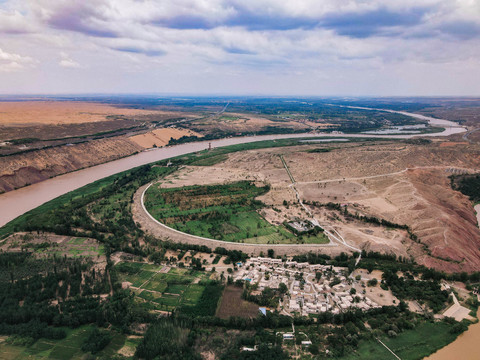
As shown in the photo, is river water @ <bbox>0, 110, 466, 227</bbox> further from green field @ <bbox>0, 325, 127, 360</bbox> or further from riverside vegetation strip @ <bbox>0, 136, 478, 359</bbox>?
green field @ <bbox>0, 325, 127, 360</bbox>

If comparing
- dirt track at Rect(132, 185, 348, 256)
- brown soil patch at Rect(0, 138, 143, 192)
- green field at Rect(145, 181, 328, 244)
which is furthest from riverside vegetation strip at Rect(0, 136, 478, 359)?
brown soil patch at Rect(0, 138, 143, 192)

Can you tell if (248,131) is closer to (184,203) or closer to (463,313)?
(184,203)

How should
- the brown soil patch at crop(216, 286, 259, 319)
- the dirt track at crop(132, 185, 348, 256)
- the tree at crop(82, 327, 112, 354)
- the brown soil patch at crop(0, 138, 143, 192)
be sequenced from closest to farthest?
1. the tree at crop(82, 327, 112, 354)
2. the brown soil patch at crop(216, 286, 259, 319)
3. the dirt track at crop(132, 185, 348, 256)
4. the brown soil patch at crop(0, 138, 143, 192)

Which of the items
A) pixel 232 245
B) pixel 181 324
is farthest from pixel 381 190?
pixel 181 324

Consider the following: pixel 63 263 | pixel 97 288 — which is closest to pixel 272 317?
pixel 97 288

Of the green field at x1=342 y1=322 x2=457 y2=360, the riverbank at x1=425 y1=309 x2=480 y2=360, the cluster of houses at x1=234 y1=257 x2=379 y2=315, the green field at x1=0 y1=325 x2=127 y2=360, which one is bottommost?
the riverbank at x1=425 y1=309 x2=480 y2=360

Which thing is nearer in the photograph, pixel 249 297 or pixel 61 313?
pixel 61 313
